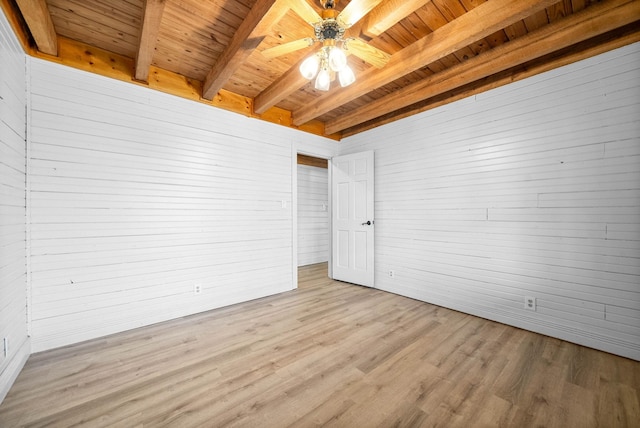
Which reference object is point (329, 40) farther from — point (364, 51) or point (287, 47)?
point (364, 51)

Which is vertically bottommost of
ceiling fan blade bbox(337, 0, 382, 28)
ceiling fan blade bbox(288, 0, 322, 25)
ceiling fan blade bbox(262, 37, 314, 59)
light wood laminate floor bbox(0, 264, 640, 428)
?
light wood laminate floor bbox(0, 264, 640, 428)

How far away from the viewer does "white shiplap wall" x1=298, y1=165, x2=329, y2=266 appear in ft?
19.6

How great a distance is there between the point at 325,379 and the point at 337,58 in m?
2.29

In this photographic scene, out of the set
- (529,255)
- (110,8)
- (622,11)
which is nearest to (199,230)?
(110,8)

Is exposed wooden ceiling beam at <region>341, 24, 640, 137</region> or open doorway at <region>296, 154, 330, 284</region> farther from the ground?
exposed wooden ceiling beam at <region>341, 24, 640, 137</region>

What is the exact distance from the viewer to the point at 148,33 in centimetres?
198

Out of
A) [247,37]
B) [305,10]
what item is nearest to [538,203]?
[305,10]

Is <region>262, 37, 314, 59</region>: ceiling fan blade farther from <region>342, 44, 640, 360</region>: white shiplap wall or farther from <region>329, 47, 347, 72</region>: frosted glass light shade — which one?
<region>342, 44, 640, 360</region>: white shiplap wall

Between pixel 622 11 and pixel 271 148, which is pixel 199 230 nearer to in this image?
pixel 271 148

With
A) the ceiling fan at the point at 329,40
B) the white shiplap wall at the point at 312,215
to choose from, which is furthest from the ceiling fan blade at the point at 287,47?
the white shiplap wall at the point at 312,215

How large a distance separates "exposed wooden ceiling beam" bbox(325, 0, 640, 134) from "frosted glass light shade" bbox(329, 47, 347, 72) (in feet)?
5.58

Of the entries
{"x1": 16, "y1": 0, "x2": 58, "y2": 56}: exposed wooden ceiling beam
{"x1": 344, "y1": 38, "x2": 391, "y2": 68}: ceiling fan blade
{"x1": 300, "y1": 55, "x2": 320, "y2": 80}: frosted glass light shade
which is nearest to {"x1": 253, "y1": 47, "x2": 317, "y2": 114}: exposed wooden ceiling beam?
{"x1": 344, "y1": 38, "x2": 391, "y2": 68}: ceiling fan blade

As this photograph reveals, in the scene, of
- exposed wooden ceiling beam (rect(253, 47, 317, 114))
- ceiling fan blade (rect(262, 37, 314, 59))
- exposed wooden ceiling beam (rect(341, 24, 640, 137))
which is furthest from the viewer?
exposed wooden ceiling beam (rect(253, 47, 317, 114))

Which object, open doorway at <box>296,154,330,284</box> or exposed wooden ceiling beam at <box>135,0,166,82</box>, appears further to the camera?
open doorway at <box>296,154,330,284</box>
